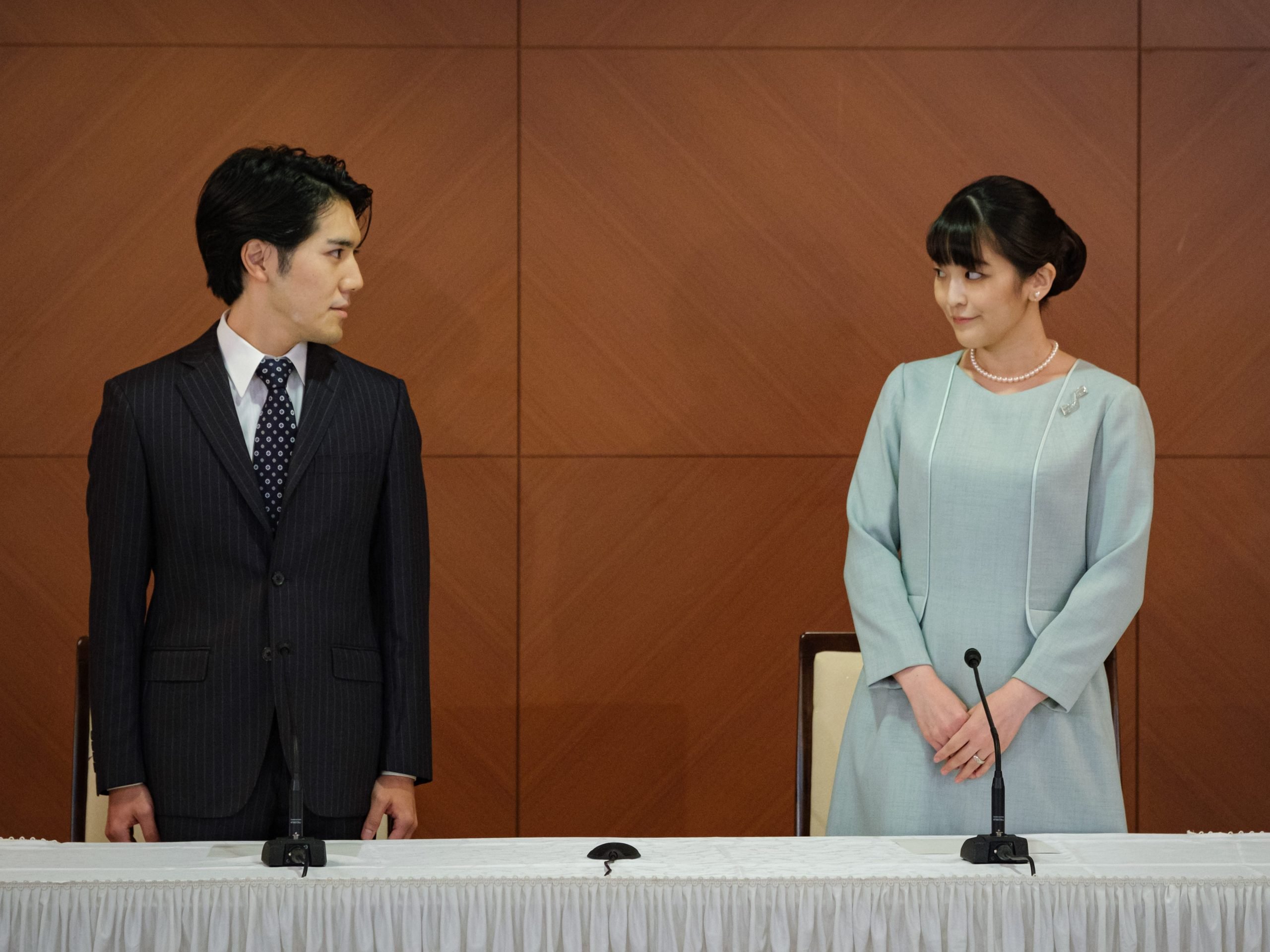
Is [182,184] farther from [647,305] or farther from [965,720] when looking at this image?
[965,720]

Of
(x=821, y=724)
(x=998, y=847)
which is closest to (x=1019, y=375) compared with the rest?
(x=821, y=724)

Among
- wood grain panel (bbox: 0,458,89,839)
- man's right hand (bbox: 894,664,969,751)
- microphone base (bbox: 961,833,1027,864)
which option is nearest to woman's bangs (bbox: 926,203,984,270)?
man's right hand (bbox: 894,664,969,751)

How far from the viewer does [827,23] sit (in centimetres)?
342

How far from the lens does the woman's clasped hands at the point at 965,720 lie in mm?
2082

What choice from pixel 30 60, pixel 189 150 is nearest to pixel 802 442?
pixel 189 150

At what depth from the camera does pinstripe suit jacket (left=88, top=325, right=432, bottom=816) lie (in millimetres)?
2096

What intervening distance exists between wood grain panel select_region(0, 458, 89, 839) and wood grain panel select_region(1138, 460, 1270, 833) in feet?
9.18

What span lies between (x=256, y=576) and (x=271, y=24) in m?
1.87

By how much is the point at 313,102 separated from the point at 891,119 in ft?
4.88

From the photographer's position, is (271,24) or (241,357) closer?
(241,357)

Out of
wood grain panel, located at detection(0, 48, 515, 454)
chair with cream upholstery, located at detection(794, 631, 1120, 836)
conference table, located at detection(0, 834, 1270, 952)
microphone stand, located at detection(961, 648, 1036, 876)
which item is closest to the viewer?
conference table, located at detection(0, 834, 1270, 952)

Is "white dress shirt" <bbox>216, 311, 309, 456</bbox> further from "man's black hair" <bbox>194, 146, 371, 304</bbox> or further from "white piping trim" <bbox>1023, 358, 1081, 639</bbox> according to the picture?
"white piping trim" <bbox>1023, 358, 1081, 639</bbox>

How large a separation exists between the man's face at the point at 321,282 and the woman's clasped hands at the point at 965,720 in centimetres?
114

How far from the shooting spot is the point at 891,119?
135 inches
